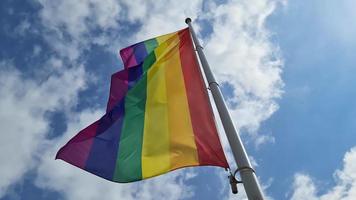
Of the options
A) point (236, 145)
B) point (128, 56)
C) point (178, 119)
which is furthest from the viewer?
point (128, 56)

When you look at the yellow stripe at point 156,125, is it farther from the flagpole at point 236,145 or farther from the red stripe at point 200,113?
the flagpole at point 236,145

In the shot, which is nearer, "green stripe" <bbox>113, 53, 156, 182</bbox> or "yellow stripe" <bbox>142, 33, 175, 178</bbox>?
"yellow stripe" <bbox>142, 33, 175, 178</bbox>

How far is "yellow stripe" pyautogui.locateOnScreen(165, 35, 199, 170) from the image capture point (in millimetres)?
8445

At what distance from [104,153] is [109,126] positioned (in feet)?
3.10

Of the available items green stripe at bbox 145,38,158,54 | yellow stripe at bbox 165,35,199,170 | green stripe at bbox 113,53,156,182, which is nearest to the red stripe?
yellow stripe at bbox 165,35,199,170

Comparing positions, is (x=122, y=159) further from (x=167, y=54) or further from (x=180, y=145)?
(x=167, y=54)

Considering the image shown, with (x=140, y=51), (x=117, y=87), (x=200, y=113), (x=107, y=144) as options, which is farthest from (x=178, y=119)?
(x=140, y=51)

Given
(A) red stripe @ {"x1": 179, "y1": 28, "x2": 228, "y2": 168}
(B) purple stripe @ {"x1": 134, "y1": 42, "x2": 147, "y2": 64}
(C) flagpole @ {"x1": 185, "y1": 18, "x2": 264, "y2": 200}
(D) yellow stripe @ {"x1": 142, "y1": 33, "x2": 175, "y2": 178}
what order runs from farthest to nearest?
(B) purple stripe @ {"x1": 134, "y1": 42, "x2": 147, "y2": 64} < (D) yellow stripe @ {"x1": 142, "y1": 33, "x2": 175, "y2": 178} < (A) red stripe @ {"x1": 179, "y1": 28, "x2": 228, "y2": 168} < (C) flagpole @ {"x1": 185, "y1": 18, "x2": 264, "y2": 200}

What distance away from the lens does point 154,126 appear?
32.3ft

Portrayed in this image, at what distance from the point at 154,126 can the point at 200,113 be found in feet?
3.65

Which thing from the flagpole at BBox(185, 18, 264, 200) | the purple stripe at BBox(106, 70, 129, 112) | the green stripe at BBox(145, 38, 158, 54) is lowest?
the flagpole at BBox(185, 18, 264, 200)

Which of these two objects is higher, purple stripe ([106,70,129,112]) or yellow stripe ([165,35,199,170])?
purple stripe ([106,70,129,112])

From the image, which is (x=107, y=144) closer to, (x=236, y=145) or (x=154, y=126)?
(x=154, y=126)

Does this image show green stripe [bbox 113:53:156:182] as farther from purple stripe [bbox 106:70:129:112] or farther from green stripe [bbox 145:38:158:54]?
green stripe [bbox 145:38:158:54]
